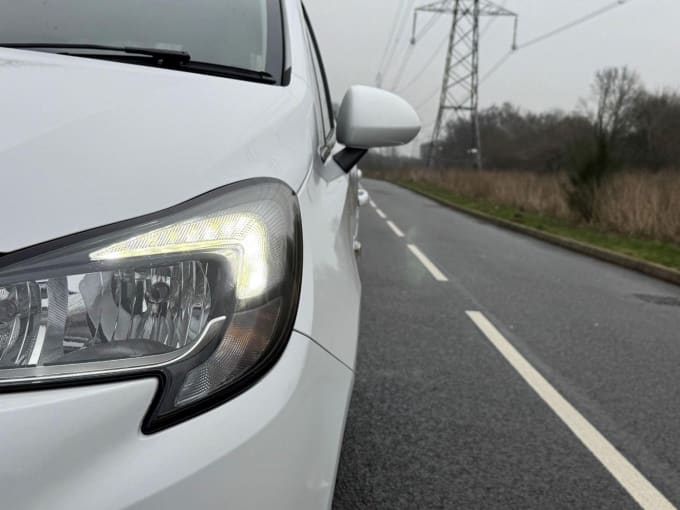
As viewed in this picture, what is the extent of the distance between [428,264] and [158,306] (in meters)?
6.79

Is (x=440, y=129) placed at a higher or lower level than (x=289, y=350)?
higher

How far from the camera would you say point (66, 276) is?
92cm

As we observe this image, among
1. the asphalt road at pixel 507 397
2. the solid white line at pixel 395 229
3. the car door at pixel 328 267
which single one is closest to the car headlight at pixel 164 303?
the car door at pixel 328 267

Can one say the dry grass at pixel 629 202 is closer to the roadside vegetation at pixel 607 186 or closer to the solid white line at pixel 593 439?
the roadside vegetation at pixel 607 186

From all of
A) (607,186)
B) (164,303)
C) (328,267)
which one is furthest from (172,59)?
(607,186)

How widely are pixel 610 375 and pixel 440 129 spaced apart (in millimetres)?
41978

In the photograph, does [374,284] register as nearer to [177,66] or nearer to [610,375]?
[610,375]

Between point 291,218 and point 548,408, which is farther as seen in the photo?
point 548,408

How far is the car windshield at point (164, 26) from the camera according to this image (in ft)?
5.89

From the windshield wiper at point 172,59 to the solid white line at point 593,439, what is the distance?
1992mm

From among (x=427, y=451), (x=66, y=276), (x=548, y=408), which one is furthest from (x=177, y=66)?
(x=548, y=408)

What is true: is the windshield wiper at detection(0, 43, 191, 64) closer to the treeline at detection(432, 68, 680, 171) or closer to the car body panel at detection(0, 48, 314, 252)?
the car body panel at detection(0, 48, 314, 252)

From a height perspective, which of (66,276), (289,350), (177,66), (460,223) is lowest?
(460,223)

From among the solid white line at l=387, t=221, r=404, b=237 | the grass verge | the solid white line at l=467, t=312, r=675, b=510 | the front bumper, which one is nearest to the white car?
the front bumper
